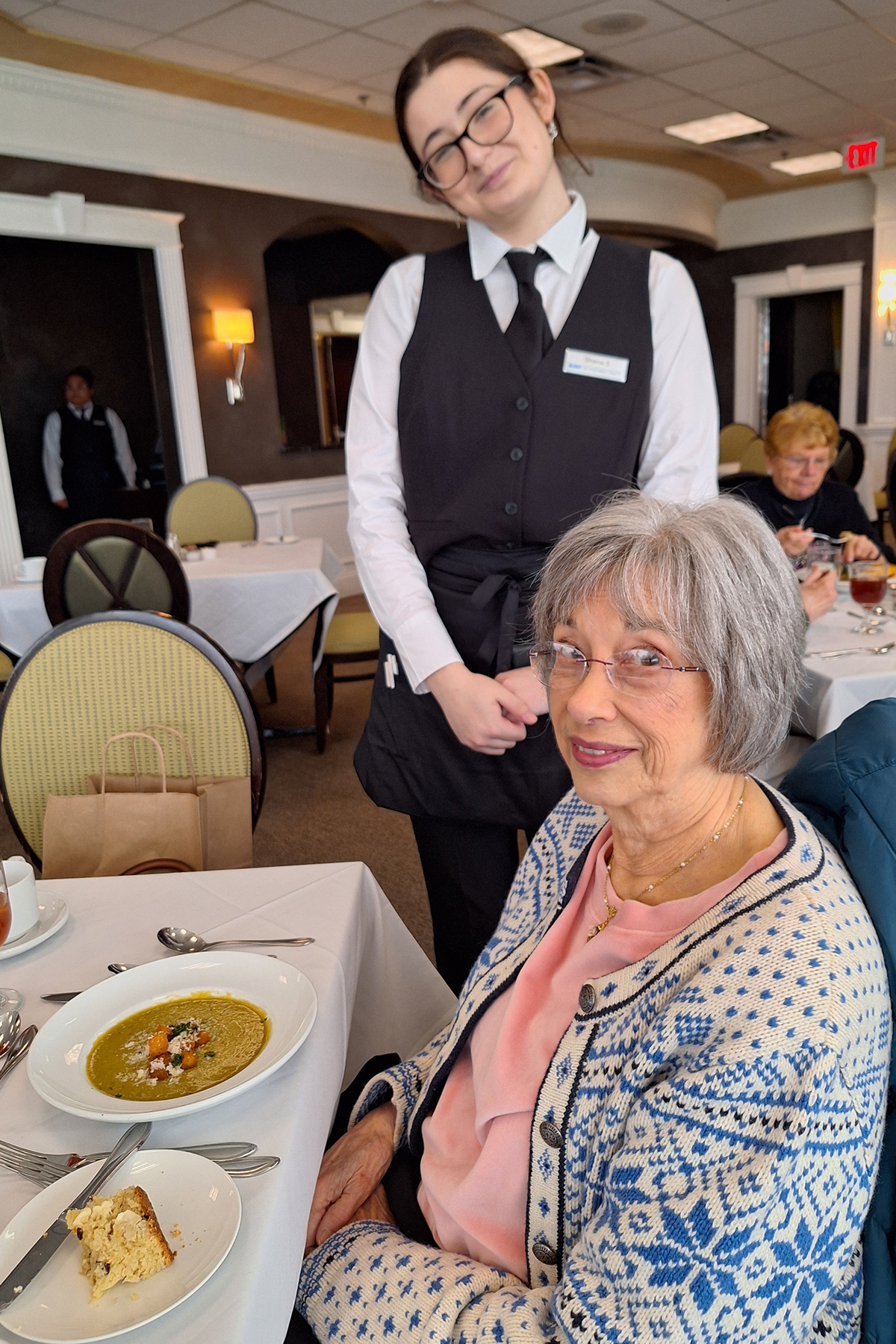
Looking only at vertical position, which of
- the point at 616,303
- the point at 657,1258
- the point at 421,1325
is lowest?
the point at 421,1325

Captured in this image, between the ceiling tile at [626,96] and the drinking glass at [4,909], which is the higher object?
the ceiling tile at [626,96]

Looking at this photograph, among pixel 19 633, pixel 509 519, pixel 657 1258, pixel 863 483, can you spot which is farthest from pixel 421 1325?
pixel 863 483

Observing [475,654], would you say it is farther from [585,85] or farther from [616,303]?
[585,85]

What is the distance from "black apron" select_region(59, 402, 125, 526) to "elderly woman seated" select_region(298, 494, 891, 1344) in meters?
7.25

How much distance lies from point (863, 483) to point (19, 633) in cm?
880

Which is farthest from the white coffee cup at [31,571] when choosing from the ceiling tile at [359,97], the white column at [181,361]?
the ceiling tile at [359,97]

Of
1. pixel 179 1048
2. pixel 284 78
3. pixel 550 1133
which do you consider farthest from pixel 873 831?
pixel 284 78

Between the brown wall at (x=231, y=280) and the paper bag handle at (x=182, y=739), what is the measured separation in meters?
5.19

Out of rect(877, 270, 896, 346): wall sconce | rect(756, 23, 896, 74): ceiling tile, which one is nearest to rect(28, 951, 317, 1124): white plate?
rect(756, 23, 896, 74): ceiling tile

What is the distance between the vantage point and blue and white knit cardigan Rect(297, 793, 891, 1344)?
2.34ft

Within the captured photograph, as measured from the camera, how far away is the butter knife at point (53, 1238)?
70cm

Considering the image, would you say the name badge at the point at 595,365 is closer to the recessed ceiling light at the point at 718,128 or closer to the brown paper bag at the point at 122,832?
the brown paper bag at the point at 122,832

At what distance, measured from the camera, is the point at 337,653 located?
4293mm

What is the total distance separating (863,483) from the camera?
10.2 metres
